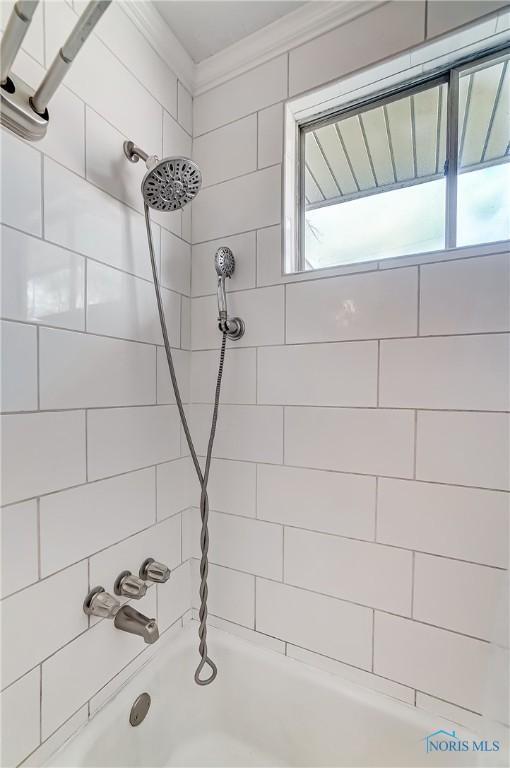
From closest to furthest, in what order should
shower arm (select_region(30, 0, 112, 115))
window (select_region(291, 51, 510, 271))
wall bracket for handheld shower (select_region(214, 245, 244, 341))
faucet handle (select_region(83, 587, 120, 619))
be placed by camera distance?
shower arm (select_region(30, 0, 112, 115)), faucet handle (select_region(83, 587, 120, 619)), window (select_region(291, 51, 510, 271)), wall bracket for handheld shower (select_region(214, 245, 244, 341))

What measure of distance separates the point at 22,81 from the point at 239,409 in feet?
2.83

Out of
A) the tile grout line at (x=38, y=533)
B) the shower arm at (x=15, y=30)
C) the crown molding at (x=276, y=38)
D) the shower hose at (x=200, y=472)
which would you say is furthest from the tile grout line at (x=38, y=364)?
the crown molding at (x=276, y=38)

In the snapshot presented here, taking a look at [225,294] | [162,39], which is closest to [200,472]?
[225,294]

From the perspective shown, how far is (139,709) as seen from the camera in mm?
889

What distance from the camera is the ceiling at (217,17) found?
3.05ft

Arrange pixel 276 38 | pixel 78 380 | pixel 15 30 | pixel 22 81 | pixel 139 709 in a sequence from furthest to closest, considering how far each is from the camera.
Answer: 1. pixel 276 38
2. pixel 139 709
3. pixel 78 380
4. pixel 22 81
5. pixel 15 30

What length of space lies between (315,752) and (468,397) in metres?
1.02

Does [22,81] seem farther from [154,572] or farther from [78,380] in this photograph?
[154,572]

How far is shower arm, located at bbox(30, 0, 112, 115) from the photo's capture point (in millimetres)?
443

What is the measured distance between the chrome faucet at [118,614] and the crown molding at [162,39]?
147 centimetres

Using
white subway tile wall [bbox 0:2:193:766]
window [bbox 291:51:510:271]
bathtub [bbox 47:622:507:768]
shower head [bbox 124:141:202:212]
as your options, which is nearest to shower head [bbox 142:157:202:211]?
shower head [bbox 124:141:202:212]

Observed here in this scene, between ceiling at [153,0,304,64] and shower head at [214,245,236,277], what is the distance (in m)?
0.62

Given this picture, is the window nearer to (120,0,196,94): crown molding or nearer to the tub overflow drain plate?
(120,0,196,94): crown molding

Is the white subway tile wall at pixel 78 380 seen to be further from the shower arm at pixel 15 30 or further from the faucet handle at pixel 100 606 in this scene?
the shower arm at pixel 15 30
